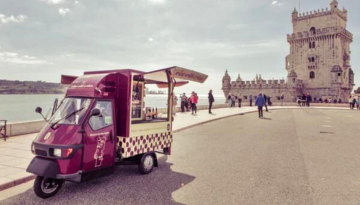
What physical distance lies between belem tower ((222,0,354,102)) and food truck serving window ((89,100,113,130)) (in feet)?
171

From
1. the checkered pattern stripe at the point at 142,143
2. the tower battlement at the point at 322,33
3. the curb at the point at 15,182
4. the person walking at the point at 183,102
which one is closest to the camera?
the curb at the point at 15,182

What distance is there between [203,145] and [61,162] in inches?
224

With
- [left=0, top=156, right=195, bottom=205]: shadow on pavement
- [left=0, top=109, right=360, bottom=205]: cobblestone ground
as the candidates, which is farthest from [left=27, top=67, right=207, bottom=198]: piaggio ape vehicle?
[left=0, top=109, right=360, bottom=205]: cobblestone ground

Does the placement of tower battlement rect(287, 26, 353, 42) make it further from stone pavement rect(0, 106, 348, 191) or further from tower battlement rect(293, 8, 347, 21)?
stone pavement rect(0, 106, 348, 191)

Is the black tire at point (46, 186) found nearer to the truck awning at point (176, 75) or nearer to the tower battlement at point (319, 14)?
the truck awning at point (176, 75)

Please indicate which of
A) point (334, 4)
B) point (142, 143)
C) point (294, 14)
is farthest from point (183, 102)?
point (334, 4)

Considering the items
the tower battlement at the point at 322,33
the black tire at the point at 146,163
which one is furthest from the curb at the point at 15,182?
the tower battlement at the point at 322,33

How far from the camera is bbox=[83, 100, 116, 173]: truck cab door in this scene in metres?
4.79

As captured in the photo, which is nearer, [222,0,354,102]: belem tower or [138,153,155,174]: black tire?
[138,153,155,174]: black tire

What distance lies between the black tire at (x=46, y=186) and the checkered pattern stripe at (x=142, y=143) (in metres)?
1.40

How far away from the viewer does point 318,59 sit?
5228 centimetres

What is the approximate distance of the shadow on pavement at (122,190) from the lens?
440cm

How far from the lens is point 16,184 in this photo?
5172 millimetres

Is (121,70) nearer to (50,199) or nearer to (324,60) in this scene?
(50,199)
